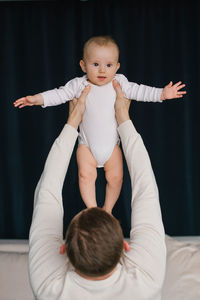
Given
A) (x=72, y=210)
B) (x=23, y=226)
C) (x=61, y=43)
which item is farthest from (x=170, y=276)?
(x=61, y=43)

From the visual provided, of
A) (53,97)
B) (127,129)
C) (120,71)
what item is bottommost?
(127,129)

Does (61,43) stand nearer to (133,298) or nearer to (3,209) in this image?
(3,209)

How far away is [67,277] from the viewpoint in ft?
3.26

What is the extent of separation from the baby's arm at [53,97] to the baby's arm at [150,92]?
0.64 ft

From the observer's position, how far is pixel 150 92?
4.93ft

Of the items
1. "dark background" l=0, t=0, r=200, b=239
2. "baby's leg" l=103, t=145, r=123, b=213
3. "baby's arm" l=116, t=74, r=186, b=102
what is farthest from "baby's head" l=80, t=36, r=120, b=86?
"dark background" l=0, t=0, r=200, b=239

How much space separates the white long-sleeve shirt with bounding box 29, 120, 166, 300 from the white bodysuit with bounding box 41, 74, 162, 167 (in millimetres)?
395

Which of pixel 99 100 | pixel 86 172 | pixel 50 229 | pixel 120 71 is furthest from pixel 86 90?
pixel 120 71

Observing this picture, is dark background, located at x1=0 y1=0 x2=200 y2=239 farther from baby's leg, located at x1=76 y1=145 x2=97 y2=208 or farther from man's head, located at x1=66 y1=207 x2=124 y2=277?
man's head, located at x1=66 y1=207 x2=124 y2=277

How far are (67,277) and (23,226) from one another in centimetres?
247

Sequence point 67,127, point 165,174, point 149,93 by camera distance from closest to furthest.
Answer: point 67,127, point 149,93, point 165,174

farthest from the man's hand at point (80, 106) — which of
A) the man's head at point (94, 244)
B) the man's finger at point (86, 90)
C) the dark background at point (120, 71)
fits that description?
the dark background at point (120, 71)

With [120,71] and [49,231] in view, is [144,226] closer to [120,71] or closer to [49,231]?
[49,231]

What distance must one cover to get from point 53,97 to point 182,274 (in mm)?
1222
